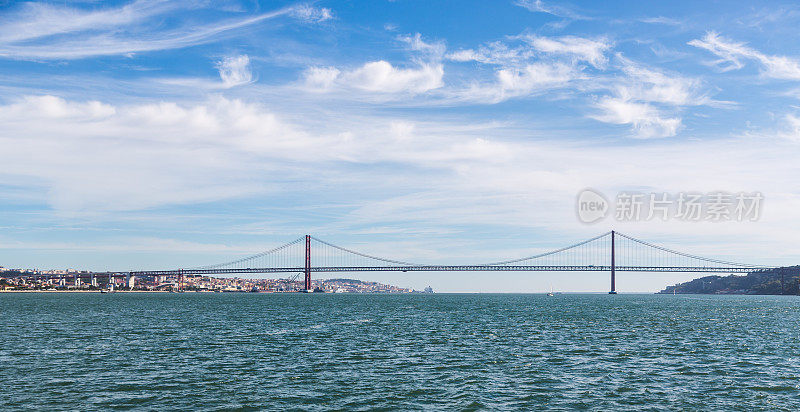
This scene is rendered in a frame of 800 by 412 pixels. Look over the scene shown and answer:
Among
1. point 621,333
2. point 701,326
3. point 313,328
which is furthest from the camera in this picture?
point 701,326

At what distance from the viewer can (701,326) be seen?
60906 millimetres

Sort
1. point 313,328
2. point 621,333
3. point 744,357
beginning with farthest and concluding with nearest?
point 313,328, point 621,333, point 744,357

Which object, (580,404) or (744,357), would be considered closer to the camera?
(580,404)

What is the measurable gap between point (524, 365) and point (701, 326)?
1478 inches

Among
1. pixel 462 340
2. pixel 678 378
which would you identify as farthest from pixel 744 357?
pixel 462 340

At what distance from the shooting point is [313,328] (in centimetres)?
5634

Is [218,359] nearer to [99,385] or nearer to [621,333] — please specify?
[99,385]

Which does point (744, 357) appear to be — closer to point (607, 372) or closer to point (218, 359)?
point (607, 372)

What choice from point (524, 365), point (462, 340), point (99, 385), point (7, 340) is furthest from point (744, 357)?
point (7, 340)

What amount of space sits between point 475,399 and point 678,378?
445 inches

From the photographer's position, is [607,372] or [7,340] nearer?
[607,372]

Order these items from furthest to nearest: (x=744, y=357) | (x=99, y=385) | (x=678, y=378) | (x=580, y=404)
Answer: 1. (x=744, y=357)
2. (x=678, y=378)
3. (x=99, y=385)
4. (x=580, y=404)

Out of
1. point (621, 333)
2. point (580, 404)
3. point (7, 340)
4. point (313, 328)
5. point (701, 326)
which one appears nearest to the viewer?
point (580, 404)

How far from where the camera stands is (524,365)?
106ft
